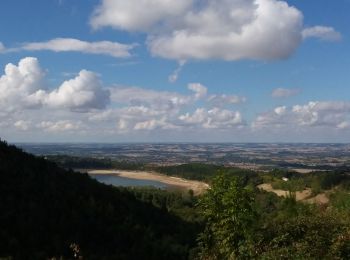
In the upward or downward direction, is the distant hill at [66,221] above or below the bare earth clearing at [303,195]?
above

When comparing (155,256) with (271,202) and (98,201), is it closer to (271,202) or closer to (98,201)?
(98,201)

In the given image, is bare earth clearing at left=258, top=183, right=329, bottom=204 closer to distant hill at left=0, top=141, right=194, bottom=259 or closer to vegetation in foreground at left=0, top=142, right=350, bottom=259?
vegetation in foreground at left=0, top=142, right=350, bottom=259

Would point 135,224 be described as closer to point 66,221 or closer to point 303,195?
point 66,221

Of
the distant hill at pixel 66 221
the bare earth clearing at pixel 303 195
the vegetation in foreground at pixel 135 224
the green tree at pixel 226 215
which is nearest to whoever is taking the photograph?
the vegetation in foreground at pixel 135 224

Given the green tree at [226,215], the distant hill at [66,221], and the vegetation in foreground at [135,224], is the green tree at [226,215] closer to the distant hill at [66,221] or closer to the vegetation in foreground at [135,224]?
the vegetation in foreground at [135,224]

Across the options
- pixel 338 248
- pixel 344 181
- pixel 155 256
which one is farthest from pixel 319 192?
pixel 338 248

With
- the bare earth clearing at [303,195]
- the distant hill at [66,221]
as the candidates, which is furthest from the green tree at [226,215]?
the bare earth clearing at [303,195]
